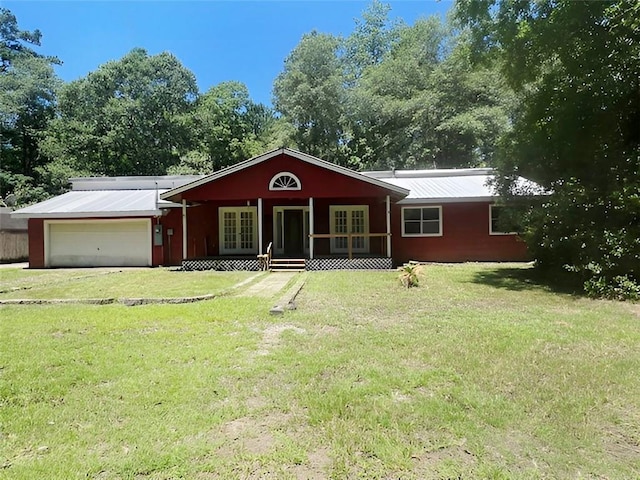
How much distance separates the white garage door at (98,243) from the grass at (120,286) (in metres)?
3.70

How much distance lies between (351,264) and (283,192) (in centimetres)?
365

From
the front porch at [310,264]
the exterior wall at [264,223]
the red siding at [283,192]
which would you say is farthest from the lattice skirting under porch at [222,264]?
the red siding at [283,192]

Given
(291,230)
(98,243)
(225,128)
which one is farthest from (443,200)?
(225,128)

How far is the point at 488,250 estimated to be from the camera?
16297mm

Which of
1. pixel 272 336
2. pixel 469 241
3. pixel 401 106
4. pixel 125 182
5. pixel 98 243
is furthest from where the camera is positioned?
pixel 401 106

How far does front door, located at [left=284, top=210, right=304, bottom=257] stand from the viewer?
17.5 meters

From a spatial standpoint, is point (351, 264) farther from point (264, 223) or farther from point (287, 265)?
point (264, 223)

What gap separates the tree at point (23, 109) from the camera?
32.5 metres

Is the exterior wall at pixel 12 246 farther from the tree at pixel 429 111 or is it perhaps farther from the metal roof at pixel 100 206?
the tree at pixel 429 111

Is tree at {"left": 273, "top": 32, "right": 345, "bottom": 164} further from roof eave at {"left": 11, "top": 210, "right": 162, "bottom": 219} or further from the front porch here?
the front porch

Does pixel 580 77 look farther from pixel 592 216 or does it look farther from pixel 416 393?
pixel 416 393

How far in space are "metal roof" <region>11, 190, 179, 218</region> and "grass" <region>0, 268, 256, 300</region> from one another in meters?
4.05

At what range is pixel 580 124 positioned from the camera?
31.6ft

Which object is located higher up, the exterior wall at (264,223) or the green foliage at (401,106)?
the green foliage at (401,106)
